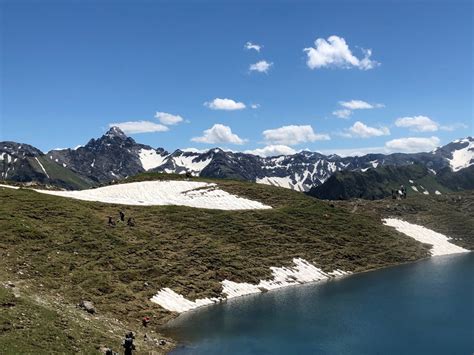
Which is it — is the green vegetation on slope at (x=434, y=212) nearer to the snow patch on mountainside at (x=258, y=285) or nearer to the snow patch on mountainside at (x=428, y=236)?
the snow patch on mountainside at (x=428, y=236)

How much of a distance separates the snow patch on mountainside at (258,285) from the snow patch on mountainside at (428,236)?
136 feet

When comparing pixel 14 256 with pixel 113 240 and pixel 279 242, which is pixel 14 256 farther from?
pixel 279 242

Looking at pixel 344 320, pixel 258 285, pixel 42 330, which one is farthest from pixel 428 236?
pixel 42 330

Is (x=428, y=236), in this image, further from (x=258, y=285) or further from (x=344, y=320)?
(x=344, y=320)

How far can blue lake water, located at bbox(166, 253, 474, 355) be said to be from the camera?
51344mm

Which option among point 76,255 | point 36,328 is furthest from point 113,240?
point 36,328

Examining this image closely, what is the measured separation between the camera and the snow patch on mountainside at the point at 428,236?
126m

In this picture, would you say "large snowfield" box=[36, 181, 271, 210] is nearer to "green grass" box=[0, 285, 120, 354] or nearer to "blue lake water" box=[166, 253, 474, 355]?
"blue lake water" box=[166, 253, 474, 355]

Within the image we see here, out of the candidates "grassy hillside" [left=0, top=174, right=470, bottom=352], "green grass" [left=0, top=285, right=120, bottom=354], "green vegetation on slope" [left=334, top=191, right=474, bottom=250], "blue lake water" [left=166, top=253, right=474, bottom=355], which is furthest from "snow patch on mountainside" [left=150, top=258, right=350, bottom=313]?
"green vegetation on slope" [left=334, top=191, right=474, bottom=250]

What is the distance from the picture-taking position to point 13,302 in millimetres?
45188

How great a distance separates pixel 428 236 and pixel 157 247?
8481cm

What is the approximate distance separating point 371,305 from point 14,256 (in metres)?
53.5

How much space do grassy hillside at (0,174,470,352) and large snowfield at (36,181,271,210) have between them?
20.9 ft

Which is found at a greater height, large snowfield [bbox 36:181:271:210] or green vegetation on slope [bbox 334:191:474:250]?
large snowfield [bbox 36:181:271:210]
